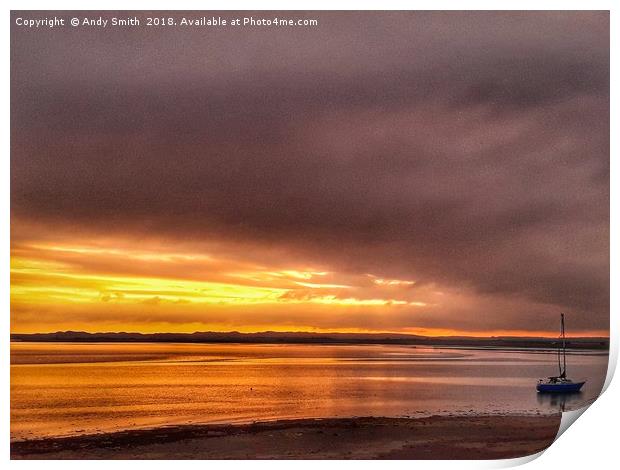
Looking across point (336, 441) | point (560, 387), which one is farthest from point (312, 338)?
point (560, 387)

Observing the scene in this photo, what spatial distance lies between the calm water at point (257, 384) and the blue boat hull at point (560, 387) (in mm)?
37

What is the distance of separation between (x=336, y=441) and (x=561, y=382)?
960 mm


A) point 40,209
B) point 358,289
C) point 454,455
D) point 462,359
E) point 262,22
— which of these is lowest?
point 454,455

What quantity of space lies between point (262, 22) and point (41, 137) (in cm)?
99

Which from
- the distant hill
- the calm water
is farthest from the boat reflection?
the distant hill

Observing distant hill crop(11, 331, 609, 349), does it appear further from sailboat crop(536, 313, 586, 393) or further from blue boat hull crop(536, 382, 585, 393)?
blue boat hull crop(536, 382, 585, 393)

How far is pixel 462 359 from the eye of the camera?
3311 mm

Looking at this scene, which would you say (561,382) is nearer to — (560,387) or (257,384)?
(560,387)

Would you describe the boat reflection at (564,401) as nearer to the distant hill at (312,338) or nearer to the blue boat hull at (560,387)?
the blue boat hull at (560,387)

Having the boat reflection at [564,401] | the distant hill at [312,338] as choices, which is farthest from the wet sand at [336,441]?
the distant hill at [312,338]

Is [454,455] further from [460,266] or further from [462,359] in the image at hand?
[460,266]

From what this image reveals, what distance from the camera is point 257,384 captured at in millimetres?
3598

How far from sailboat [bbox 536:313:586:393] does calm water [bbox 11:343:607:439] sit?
33 mm
